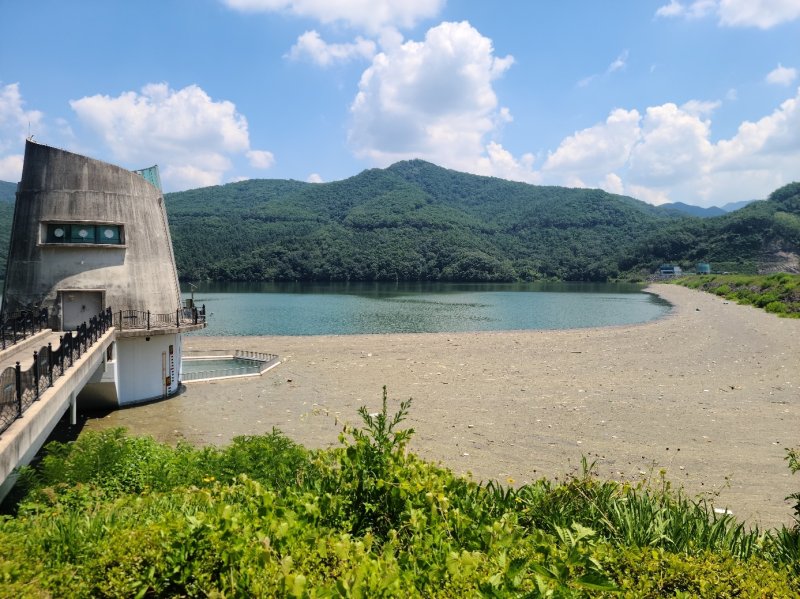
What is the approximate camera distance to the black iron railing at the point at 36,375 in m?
7.72

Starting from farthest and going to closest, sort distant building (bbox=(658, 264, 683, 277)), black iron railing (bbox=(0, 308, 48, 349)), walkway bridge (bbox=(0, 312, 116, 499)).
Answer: distant building (bbox=(658, 264, 683, 277))
black iron railing (bbox=(0, 308, 48, 349))
walkway bridge (bbox=(0, 312, 116, 499))

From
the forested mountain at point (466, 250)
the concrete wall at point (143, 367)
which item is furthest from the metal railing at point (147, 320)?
the forested mountain at point (466, 250)

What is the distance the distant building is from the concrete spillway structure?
14111cm

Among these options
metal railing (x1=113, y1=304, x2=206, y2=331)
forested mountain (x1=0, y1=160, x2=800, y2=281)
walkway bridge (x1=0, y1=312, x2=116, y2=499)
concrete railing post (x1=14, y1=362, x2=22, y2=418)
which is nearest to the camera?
walkway bridge (x1=0, y1=312, x2=116, y2=499)

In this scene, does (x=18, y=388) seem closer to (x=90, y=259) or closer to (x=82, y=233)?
(x=90, y=259)

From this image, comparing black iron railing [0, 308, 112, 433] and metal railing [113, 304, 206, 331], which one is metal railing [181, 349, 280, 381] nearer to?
metal railing [113, 304, 206, 331]

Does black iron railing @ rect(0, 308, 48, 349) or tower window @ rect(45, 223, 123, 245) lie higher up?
tower window @ rect(45, 223, 123, 245)

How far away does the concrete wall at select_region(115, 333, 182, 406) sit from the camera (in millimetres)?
17547

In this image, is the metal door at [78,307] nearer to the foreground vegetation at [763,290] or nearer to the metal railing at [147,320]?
the metal railing at [147,320]

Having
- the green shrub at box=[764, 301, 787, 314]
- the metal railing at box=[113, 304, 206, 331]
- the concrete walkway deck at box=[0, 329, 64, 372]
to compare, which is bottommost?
the green shrub at box=[764, 301, 787, 314]

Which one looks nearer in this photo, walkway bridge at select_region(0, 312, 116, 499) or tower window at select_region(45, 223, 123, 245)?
walkway bridge at select_region(0, 312, 116, 499)

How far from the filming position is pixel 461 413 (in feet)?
57.5

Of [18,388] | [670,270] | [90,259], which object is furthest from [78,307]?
[670,270]

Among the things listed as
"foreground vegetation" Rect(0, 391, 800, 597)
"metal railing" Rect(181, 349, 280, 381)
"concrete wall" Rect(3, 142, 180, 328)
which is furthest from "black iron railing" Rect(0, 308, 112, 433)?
"metal railing" Rect(181, 349, 280, 381)
